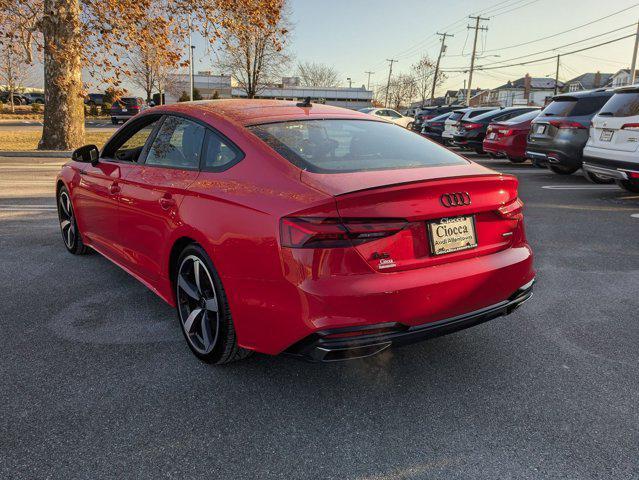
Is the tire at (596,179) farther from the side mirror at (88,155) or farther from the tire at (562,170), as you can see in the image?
the side mirror at (88,155)

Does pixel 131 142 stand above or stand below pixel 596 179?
above

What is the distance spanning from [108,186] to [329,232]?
2.51 metres

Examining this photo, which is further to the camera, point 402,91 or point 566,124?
point 402,91

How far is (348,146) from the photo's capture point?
10.8 ft

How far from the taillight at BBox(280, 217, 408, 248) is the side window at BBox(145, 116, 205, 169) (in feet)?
3.53

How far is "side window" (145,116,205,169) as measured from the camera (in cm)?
330

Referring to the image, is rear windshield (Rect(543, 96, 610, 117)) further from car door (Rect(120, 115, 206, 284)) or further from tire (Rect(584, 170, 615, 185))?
car door (Rect(120, 115, 206, 284))

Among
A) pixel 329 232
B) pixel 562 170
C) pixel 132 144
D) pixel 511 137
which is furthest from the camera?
pixel 511 137

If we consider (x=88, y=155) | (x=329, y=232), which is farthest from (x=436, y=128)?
(x=329, y=232)

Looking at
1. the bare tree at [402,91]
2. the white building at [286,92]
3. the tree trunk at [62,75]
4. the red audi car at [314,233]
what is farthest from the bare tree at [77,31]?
the bare tree at [402,91]

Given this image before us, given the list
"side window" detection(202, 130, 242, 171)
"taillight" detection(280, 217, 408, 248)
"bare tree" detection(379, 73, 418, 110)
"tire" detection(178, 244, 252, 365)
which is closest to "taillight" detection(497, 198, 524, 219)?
"taillight" detection(280, 217, 408, 248)

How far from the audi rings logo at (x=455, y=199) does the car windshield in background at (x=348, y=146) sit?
0.38 m

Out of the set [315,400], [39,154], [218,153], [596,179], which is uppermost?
[218,153]

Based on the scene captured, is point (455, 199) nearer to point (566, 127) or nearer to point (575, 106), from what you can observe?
point (566, 127)
